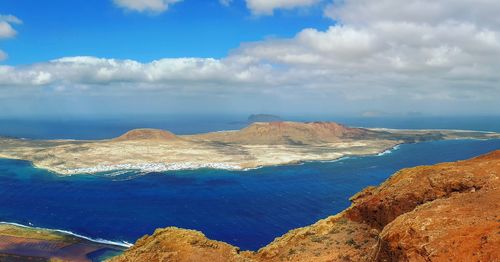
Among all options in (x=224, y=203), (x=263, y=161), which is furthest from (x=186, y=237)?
(x=263, y=161)

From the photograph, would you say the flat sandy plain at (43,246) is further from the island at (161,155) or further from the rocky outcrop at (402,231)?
the island at (161,155)

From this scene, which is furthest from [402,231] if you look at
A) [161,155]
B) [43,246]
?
[161,155]

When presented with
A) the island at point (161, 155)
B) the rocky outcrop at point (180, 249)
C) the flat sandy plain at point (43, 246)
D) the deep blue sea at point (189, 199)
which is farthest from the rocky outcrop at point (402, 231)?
the island at point (161, 155)

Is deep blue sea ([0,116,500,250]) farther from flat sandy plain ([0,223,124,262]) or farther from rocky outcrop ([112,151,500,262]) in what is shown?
rocky outcrop ([112,151,500,262])

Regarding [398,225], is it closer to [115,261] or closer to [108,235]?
[115,261]

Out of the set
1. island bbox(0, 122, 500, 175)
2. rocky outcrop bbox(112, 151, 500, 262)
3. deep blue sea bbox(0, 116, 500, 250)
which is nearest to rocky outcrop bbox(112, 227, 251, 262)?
rocky outcrop bbox(112, 151, 500, 262)
